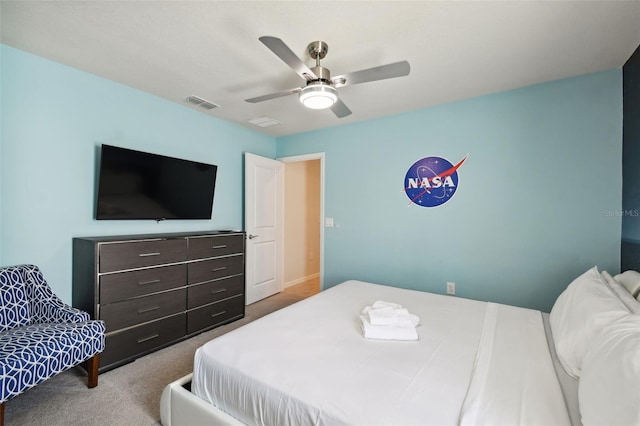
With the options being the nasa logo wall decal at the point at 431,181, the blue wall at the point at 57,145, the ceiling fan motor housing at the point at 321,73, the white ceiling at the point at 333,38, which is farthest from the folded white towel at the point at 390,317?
the blue wall at the point at 57,145

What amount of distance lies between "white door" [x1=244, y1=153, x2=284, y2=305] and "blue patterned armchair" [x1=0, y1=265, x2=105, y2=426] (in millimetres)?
1959

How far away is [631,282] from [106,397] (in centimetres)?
344

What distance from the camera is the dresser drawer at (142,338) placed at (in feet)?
7.29

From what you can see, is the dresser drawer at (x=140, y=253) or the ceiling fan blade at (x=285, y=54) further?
the dresser drawer at (x=140, y=253)

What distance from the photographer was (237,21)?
5.66 feet

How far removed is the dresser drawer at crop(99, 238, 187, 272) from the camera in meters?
2.19

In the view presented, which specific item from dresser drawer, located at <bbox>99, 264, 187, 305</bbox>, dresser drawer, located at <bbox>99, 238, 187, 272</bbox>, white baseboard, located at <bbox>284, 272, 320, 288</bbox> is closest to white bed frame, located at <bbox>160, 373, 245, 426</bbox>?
dresser drawer, located at <bbox>99, 264, 187, 305</bbox>

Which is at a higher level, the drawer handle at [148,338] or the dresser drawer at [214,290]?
the dresser drawer at [214,290]

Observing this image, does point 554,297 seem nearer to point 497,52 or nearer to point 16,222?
point 497,52

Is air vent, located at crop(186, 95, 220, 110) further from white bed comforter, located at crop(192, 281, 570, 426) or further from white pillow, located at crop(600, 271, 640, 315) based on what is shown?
white pillow, located at crop(600, 271, 640, 315)

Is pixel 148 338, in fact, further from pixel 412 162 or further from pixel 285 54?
pixel 412 162

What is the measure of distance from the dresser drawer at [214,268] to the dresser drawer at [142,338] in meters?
0.39

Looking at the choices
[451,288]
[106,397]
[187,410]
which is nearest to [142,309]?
[106,397]

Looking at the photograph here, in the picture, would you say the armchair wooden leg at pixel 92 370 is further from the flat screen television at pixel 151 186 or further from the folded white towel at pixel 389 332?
the folded white towel at pixel 389 332
